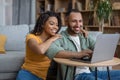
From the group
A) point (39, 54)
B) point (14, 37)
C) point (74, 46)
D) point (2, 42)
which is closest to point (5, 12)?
point (14, 37)

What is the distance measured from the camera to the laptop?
5.78 feet

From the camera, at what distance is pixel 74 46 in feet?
7.15

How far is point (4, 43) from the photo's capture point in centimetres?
362

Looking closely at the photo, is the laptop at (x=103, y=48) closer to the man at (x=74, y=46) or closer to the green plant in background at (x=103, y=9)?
the man at (x=74, y=46)

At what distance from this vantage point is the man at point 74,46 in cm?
198

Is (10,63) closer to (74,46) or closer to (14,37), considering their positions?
(14,37)

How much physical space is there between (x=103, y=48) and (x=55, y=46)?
0.42 metres

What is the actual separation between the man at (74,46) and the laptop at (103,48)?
109 mm

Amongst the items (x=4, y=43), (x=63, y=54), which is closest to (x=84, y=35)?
(x=63, y=54)

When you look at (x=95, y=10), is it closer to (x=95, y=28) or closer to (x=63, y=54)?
(x=95, y=28)

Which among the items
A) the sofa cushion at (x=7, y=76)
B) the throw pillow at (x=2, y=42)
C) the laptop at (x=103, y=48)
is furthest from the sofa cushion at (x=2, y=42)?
the laptop at (x=103, y=48)

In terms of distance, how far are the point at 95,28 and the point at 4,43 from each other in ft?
7.84

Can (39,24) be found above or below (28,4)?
below

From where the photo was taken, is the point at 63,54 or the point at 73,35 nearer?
the point at 63,54
